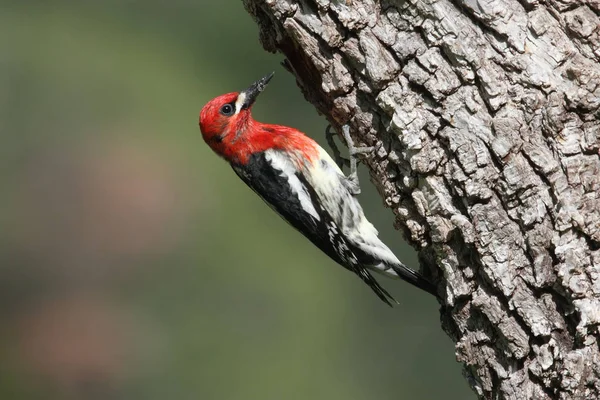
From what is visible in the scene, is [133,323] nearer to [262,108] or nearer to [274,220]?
[274,220]

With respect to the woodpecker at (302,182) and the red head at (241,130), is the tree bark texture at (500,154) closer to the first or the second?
the woodpecker at (302,182)

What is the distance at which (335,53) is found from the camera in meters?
3.20

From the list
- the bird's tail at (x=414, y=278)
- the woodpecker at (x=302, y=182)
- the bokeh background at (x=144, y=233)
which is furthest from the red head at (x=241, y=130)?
the bokeh background at (x=144, y=233)

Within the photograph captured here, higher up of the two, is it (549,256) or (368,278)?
(549,256)

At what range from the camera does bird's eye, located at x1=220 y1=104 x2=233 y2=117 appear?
428 cm

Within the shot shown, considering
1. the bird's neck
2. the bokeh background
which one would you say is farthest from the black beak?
Result: the bokeh background

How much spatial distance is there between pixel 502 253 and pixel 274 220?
622 cm

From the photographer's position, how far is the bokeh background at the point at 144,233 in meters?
8.27

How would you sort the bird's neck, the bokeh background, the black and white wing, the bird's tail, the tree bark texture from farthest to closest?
the bokeh background, the bird's neck, the black and white wing, the bird's tail, the tree bark texture

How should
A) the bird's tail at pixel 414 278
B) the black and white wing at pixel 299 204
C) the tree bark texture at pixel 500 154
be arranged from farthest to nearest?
the black and white wing at pixel 299 204 → the bird's tail at pixel 414 278 → the tree bark texture at pixel 500 154

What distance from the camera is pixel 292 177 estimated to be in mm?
4238

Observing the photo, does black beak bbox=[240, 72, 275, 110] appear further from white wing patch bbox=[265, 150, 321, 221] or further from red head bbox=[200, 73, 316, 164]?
white wing patch bbox=[265, 150, 321, 221]

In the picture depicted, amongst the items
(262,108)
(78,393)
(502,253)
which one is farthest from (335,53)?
(78,393)

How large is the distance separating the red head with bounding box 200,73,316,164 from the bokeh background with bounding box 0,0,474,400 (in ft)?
12.5
